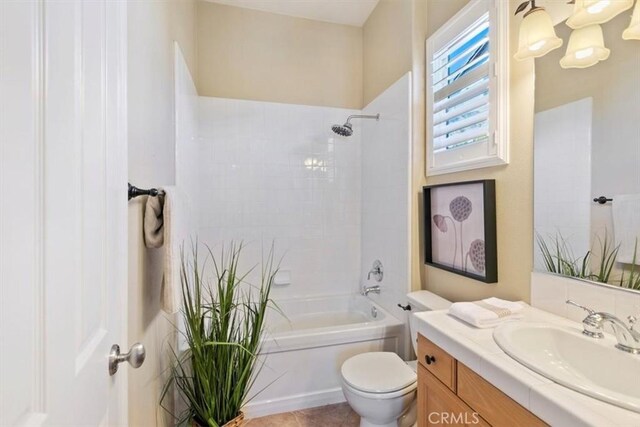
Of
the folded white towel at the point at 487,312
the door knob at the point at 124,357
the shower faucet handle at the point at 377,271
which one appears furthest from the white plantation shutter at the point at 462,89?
the door knob at the point at 124,357

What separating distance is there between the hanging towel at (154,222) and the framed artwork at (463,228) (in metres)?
1.50

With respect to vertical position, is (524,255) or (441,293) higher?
(524,255)

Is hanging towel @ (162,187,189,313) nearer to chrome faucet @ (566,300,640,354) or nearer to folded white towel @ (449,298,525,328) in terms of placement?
folded white towel @ (449,298,525,328)

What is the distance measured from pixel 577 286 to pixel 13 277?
62.9 inches

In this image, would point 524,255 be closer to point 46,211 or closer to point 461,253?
point 461,253

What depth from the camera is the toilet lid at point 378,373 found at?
1.53m

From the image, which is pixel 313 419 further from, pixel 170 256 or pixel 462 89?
pixel 462 89

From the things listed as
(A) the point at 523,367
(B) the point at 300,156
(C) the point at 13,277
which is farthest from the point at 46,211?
(B) the point at 300,156

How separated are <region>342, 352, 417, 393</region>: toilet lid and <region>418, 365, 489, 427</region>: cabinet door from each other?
0.24m

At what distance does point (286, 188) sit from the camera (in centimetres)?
276

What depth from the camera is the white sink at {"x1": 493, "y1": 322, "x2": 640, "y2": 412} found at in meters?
0.76

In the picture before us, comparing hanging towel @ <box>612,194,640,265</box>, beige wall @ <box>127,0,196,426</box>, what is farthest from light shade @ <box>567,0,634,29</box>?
beige wall @ <box>127,0,196,426</box>

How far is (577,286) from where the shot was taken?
3.77 feet

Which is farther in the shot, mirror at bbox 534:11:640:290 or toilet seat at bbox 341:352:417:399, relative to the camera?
toilet seat at bbox 341:352:417:399
